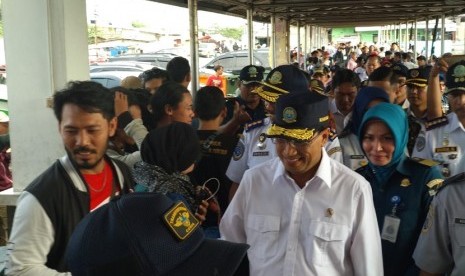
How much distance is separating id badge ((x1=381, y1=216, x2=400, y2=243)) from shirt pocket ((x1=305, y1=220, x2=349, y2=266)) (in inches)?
20.6

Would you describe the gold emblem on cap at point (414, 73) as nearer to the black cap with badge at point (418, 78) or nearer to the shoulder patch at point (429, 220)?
the black cap with badge at point (418, 78)

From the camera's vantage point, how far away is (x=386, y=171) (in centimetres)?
252

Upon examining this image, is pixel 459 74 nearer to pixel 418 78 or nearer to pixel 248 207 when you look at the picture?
pixel 418 78

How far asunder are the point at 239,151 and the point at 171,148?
120 centimetres

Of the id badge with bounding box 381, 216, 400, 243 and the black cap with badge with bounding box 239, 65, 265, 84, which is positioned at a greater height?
the black cap with badge with bounding box 239, 65, 265, 84

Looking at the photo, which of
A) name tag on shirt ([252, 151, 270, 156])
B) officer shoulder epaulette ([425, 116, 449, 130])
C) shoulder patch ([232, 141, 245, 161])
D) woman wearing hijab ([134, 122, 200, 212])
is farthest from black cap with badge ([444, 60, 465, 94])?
woman wearing hijab ([134, 122, 200, 212])

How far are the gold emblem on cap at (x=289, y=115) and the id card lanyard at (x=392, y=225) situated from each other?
725mm

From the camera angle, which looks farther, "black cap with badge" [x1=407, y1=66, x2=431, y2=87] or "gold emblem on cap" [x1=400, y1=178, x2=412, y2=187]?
"black cap with badge" [x1=407, y1=66, x2=431, y2=87]

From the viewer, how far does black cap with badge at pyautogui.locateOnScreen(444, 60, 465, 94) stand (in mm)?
3815

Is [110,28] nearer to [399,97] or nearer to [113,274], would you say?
[399,97]

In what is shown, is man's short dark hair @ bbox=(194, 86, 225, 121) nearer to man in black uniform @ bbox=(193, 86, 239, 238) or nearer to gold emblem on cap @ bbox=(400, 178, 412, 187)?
man in black uniform @ bbox=(193, 86, 239, 238)

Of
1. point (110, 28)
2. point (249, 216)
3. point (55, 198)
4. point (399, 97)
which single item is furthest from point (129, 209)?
point (110, 28)

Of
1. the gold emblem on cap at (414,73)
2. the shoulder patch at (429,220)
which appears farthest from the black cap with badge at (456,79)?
the shoulder patch at (429,220)

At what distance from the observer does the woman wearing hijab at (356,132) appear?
3.34m
